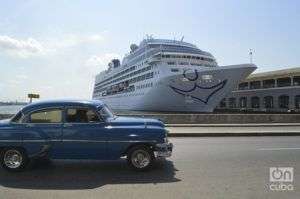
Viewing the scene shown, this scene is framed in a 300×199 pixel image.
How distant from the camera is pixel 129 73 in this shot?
242 feet

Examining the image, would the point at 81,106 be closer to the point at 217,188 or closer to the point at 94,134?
the point at 94,134

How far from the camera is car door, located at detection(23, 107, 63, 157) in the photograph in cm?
967

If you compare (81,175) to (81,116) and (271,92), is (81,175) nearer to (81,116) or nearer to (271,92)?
(81,116)

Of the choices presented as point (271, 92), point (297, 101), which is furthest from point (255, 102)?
point (297, 101)

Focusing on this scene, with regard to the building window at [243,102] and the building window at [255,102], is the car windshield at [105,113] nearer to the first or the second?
the building window at [255,102]

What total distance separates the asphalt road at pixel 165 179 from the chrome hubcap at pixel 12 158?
0.22m

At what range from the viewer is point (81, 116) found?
9766 mm

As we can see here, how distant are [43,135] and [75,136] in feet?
2.31

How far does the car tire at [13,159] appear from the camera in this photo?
9758mm

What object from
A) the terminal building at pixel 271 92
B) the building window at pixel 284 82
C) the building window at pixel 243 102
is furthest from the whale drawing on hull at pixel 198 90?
the building window at pixel 243 102

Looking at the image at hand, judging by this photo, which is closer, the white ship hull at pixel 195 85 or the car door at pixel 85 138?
the car door at pixel 85 138

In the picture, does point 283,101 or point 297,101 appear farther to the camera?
point 283,101

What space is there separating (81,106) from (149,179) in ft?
7.37

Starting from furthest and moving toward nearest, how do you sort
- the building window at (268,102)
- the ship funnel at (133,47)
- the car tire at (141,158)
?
1. the building window at (268,102)
2. the ship funnel at (133,47)
3. the car tire at (141,158)
